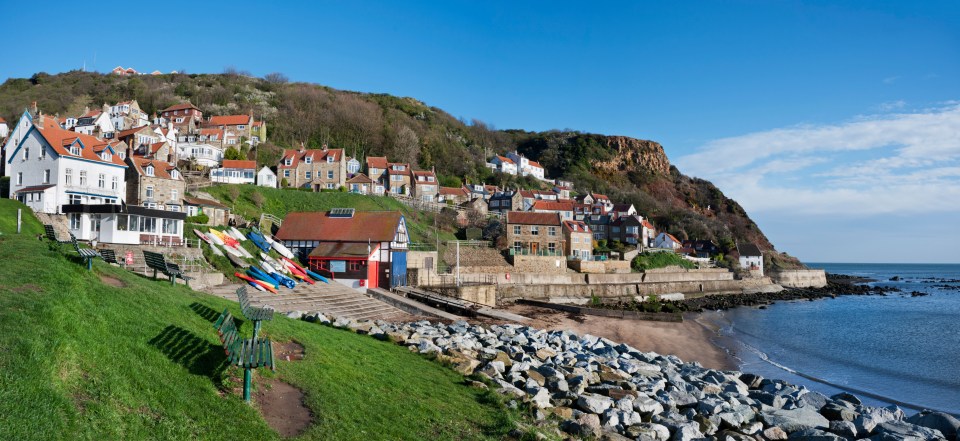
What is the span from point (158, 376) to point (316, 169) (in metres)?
67.1

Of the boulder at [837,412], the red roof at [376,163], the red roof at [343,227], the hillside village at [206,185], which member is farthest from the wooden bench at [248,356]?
the red roof at [376,163]

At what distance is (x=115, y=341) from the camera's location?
9531 mm

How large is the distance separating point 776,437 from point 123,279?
57.4ft

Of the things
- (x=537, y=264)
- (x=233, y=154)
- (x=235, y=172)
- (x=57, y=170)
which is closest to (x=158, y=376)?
(x=57, y=170)

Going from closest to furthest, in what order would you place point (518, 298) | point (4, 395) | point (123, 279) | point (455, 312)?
1. point (4, 395)
2. point (123, 279)
3. point (455, 312)
4. point (518, 298)

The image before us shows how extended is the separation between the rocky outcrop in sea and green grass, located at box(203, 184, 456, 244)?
118ft

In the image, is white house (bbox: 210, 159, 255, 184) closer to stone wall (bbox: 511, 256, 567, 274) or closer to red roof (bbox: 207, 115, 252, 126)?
red roof (bbox: 207, 115, 252, 126)

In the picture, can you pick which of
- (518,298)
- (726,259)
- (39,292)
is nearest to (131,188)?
(518,298)

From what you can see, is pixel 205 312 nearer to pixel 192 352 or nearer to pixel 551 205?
Result: pixel 192 352

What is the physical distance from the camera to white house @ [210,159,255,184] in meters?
64.2

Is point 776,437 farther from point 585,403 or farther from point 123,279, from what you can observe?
point 123,279

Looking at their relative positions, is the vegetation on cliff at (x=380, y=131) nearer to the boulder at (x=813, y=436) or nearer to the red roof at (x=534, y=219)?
the red roof at (x=534, y=219)

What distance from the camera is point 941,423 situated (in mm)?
15117

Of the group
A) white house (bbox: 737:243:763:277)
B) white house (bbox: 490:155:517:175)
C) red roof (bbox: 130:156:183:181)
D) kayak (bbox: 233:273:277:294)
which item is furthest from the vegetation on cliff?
kayak (bbox: 233:273:277:294)
